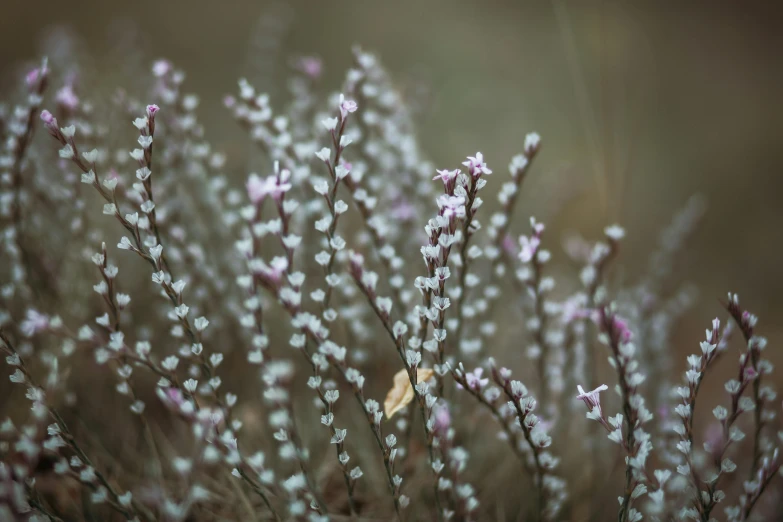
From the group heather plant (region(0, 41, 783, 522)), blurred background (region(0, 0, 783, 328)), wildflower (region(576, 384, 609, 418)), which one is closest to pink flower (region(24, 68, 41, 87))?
heather plant (region(0, 41, 783, 522))

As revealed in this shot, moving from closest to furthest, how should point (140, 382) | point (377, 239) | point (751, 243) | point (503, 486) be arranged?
point (377, 239), point (503, 486), point (140, 382), point (751, 243)

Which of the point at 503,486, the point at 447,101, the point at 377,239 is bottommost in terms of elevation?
the point at 503,486

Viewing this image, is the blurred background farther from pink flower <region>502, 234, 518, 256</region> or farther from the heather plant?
pink flower <region>502, 234, 518, 256</region>

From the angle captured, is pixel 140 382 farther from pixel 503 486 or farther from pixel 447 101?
pixel 447 101

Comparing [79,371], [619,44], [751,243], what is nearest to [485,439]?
[79,371]

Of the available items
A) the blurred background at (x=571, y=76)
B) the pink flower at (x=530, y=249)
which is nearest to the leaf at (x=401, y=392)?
the pink flower at (x=530, y=249)

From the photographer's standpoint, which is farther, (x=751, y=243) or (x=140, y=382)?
(x=751, y=243)

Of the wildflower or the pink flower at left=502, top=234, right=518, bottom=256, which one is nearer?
the wildflower

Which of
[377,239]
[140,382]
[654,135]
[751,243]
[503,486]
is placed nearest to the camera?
[377,239]

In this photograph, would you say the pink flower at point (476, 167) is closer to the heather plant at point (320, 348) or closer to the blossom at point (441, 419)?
the heather plant at point (320, 348)
